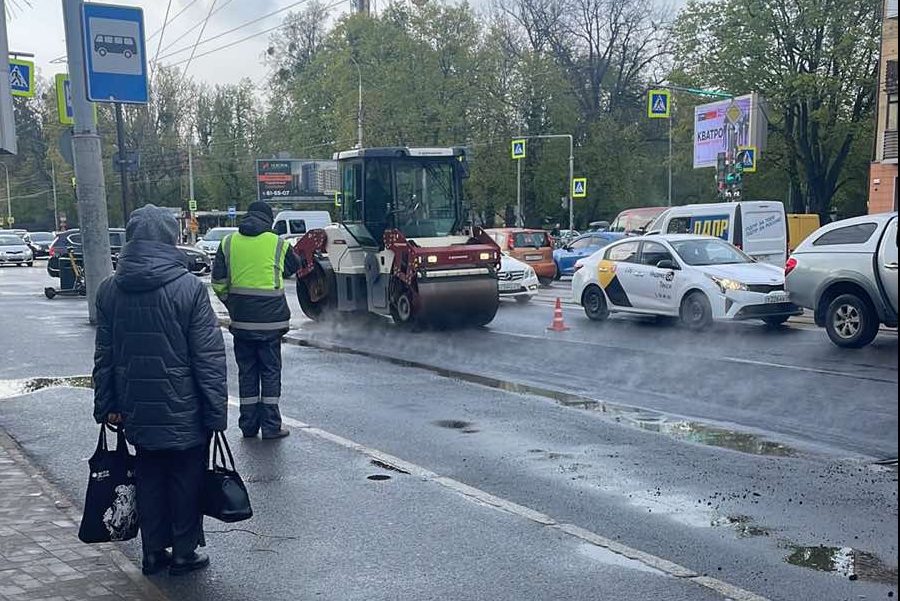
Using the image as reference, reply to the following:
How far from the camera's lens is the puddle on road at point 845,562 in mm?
4785

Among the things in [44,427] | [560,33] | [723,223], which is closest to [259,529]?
[44,427]

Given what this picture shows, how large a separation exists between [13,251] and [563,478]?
43.2 metres

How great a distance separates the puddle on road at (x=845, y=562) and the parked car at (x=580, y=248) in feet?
66.7

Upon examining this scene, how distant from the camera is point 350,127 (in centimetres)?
5266

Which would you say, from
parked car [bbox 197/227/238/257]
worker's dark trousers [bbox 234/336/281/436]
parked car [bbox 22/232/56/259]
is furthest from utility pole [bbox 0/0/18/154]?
parked car [bbox 22/232/56/259]

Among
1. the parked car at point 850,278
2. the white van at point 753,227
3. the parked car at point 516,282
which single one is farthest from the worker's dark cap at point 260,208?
the white van at point 753,227

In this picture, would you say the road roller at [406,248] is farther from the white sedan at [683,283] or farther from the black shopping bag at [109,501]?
the black shopping bag at [109,501]

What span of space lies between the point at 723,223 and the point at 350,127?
3433cm

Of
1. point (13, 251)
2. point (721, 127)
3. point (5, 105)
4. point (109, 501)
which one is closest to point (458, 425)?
point (109, 501)

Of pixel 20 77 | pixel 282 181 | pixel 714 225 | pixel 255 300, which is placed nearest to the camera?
pixel 255 300

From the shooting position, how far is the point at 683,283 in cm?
1506

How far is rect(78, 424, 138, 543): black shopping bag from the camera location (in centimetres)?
468

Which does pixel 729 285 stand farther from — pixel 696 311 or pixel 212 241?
pixel 212 241

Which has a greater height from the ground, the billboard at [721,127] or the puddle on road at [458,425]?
the billboard at [721,127]
